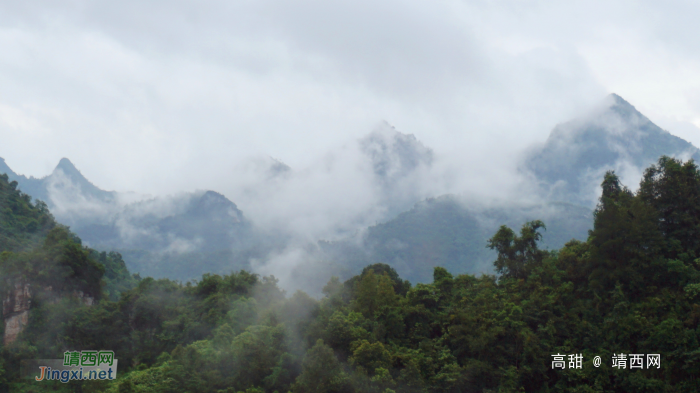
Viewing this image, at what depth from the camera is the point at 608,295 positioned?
2372 cm

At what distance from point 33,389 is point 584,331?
93.5 feet

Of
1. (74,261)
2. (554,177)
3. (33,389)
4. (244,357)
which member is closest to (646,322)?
(244,357)

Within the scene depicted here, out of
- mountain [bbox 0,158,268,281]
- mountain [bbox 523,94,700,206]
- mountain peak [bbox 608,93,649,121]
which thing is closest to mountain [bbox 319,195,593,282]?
mountain [bbox 523,94,700,206]

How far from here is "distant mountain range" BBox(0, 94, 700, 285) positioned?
310 feet

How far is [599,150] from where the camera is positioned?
110m

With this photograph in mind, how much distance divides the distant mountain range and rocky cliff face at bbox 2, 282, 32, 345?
151 ft

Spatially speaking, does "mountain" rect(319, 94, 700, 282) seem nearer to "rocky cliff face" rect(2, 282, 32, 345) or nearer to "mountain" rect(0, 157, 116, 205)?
"rocky cliff face" rect(2, 282, 32, 345)

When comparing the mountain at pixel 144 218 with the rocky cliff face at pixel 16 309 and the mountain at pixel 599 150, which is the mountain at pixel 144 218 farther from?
the rocky cliff face at pixel 16 309

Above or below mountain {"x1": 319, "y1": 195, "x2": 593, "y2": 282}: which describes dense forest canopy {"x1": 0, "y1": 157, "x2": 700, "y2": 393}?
below

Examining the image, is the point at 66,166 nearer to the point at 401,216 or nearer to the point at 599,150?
the point at 401,216

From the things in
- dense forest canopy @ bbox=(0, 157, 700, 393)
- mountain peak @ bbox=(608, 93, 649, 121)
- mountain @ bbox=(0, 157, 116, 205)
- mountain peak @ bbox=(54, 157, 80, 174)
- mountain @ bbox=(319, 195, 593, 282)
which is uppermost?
mountain peak @ bbox=(608, 93, 649, 121)

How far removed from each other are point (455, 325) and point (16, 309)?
25796 mm

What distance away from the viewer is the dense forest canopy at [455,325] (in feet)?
68.3

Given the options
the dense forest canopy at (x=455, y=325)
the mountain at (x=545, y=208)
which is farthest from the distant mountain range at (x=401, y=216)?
the dense forest canopy at (x=455, y=325)
